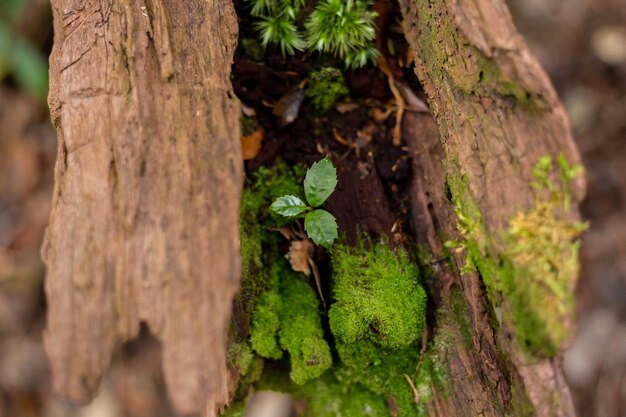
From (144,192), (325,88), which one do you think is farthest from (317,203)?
(144,192)

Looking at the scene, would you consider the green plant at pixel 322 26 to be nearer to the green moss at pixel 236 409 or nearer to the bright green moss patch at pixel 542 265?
the bright green moss patch at pixel 542 265

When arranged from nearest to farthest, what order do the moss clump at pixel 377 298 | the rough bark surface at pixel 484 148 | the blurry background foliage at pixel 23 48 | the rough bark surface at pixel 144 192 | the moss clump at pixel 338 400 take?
1. the rough bark surface at pixel 144 192
2. the rough bark surface at pixel 484 148
3. the moss clump at pixel 377 298
4. the moss clump at pixel 338 400
5. the blurry background foliage at pixel 23 48

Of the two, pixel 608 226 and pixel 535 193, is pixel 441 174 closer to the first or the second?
pixel 535 193

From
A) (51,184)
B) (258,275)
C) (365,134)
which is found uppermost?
(365,134)

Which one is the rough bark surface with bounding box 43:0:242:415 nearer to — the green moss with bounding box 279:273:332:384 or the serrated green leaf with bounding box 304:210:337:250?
the serrated green leaf with bounding box 304:210:337:250

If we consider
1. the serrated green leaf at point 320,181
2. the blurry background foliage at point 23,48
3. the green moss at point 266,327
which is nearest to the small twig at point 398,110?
the serrated green leaf at point 320,181

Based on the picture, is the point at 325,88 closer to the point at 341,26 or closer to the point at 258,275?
the point at 341,26

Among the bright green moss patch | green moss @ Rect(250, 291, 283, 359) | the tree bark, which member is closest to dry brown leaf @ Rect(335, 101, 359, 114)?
the tree bark
